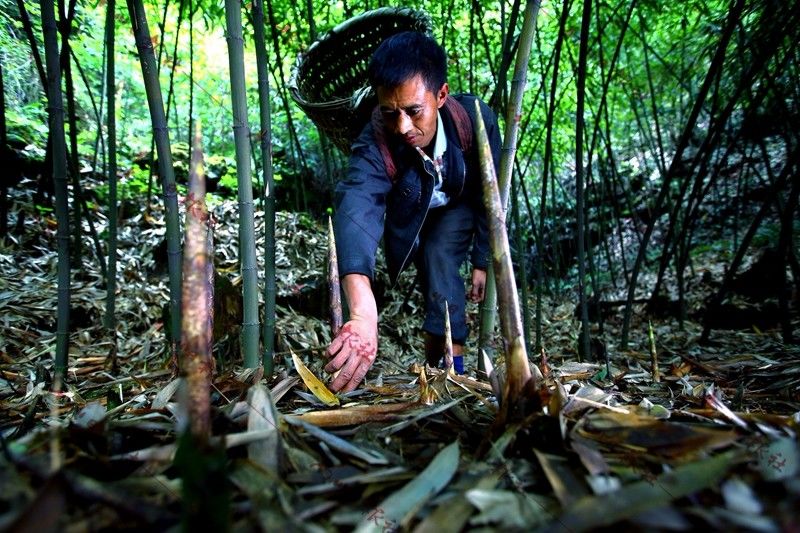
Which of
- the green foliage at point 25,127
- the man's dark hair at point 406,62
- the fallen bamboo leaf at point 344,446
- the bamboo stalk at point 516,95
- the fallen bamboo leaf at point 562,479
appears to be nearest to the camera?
the fallen bamboo leaf at point 562,479

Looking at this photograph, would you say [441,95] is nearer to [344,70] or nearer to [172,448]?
[344,70]

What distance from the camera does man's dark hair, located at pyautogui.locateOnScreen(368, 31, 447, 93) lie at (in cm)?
158

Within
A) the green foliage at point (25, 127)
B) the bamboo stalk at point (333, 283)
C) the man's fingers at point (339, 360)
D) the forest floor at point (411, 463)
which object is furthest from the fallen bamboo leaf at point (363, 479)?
the green foliage at point (25, 127)

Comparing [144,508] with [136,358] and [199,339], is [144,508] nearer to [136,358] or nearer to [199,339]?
[199,339]

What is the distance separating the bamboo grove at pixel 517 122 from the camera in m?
1.41

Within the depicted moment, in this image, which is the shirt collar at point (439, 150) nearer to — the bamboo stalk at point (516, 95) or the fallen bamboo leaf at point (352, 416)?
the bamboo stalk at point (516, 95)

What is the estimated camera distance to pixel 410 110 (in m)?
1.62

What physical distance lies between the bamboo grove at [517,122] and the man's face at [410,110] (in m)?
0.33

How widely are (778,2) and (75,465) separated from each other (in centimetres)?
301

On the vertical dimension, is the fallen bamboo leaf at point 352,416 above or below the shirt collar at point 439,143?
below

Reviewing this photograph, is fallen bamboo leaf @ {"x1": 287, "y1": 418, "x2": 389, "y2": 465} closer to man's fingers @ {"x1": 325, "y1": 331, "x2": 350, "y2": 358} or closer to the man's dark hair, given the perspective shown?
man's fingers @ {"x1": 325, "y1": 331, "x2": 350, "y2": 358}

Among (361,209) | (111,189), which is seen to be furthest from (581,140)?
(111,189)

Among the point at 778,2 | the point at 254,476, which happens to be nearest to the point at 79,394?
the point at 254,476

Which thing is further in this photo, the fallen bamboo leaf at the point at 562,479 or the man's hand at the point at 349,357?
the man's hand at the point at 349,357
